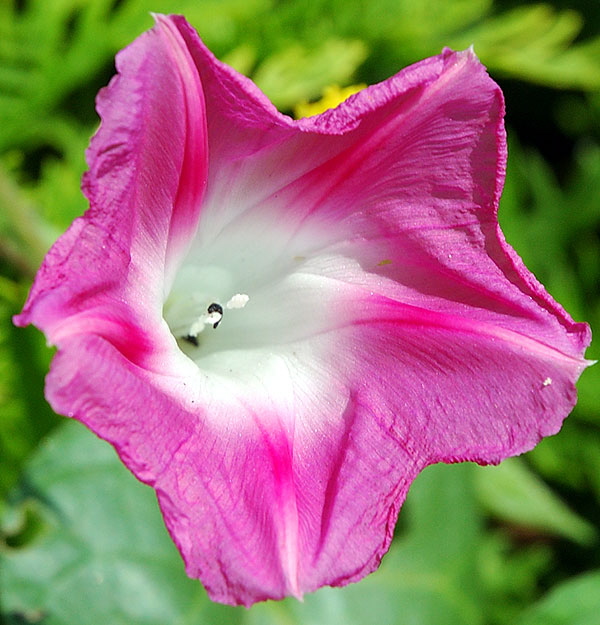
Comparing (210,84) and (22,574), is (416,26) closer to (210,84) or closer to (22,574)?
(210,84)

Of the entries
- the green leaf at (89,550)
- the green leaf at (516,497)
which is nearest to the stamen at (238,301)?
the green leaf at (89,550)

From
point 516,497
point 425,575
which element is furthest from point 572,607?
point 516,497

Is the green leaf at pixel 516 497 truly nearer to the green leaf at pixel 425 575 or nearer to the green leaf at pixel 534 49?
the green leaf at pixel 425 575

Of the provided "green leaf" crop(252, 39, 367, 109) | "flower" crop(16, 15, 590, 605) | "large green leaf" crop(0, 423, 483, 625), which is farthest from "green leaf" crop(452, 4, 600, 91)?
"large green leaf" crop(0, 423, 483, 625)

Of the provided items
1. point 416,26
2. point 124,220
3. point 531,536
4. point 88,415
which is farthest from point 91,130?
point 531,536

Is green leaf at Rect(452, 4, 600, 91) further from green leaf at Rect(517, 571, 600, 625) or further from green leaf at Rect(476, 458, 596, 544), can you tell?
green leaf at Rect(517, 571, 600, 625)

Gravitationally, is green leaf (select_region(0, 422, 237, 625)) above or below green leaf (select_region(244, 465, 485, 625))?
above

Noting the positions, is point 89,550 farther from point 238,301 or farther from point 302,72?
point 302,72
